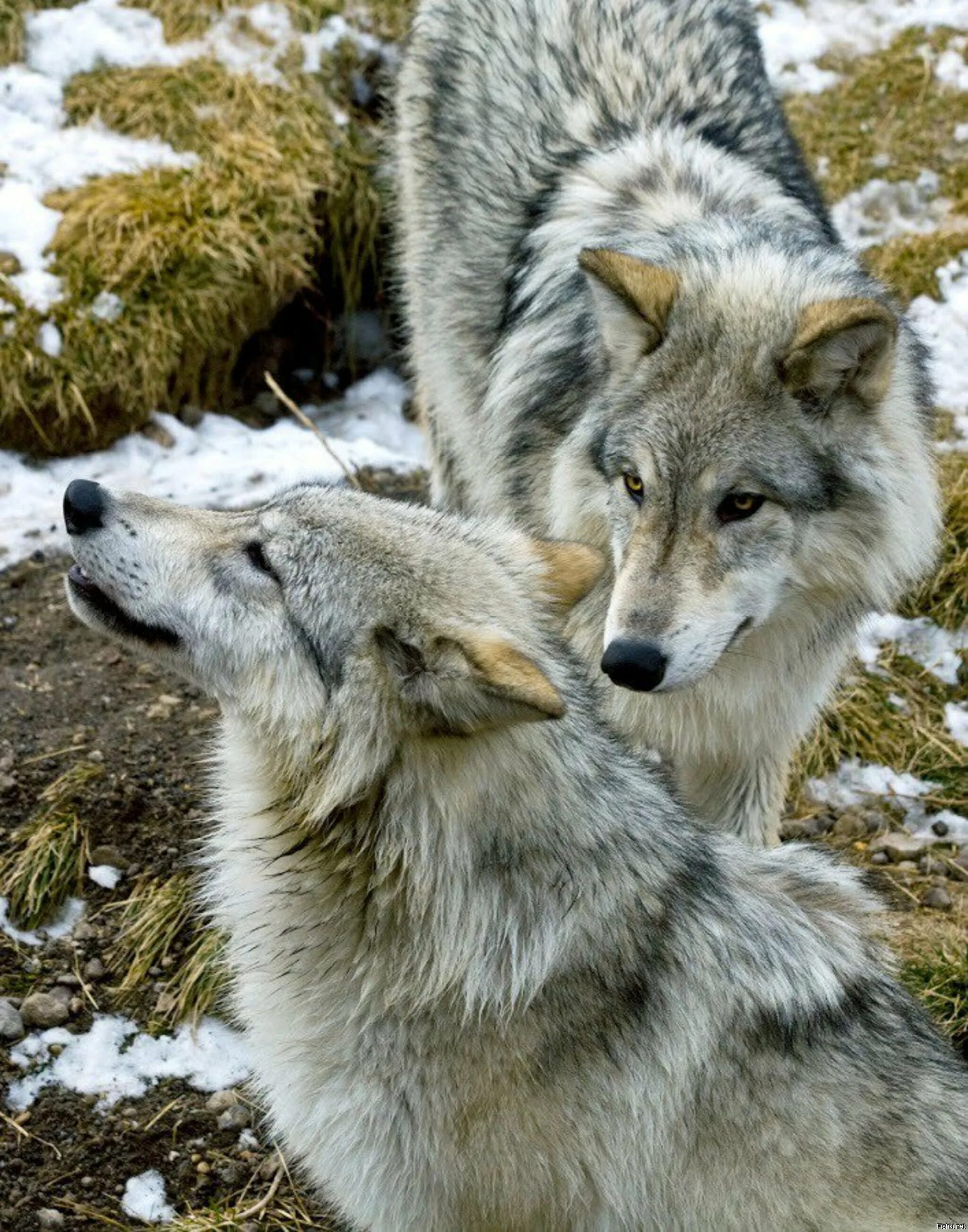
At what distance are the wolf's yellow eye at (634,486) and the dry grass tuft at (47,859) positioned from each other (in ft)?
7.10

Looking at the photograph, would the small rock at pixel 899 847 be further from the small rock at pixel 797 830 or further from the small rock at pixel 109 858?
the small rock at pixel 109 858

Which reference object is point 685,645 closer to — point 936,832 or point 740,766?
point 740,766

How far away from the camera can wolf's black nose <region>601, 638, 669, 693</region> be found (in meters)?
3.64

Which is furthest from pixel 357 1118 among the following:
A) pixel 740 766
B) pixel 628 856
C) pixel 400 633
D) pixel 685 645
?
pixel 740 766

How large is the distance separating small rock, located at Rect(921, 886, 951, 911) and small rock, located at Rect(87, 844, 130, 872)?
281cm

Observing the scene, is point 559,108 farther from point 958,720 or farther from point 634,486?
point 958,720

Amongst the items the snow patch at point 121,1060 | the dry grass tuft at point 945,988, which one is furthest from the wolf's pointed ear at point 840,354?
the snow patch at point 121,1060

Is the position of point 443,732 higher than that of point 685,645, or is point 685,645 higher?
point 443,732

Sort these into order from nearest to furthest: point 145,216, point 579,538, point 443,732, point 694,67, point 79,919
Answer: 1. point 443,732
2. point 579,538
3. point 79,919
4. point 694,67
5. point 145,216

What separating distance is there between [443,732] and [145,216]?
186 inches

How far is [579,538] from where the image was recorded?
169 inches

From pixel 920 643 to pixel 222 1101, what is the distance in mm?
3509

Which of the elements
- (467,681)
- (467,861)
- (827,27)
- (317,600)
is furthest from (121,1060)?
(827,27)

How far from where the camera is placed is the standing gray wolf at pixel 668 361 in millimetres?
3758
